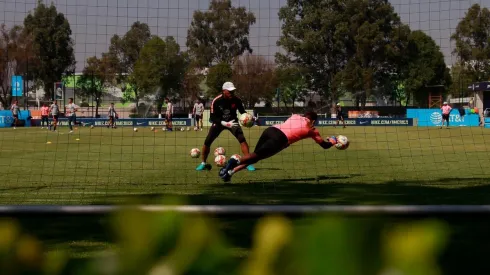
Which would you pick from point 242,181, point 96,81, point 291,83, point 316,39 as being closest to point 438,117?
point 291,83

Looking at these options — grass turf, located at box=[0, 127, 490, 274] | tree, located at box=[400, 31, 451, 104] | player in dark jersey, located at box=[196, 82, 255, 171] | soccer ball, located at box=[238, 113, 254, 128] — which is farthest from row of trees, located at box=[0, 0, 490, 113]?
grass turf, located at box=[0, 127, 490, 274]

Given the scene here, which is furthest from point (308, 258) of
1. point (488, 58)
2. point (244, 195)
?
point (488, 58)

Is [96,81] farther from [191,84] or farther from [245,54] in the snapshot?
[245,54]

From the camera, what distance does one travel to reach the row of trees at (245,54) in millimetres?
A: 16672

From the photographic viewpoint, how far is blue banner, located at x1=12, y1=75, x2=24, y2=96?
48875 millimetres

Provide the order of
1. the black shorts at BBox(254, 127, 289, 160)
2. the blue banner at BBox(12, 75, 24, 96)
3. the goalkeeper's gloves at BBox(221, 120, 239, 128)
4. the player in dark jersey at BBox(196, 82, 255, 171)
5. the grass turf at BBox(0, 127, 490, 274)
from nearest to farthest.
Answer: the grass turf at BBox(0, 127, 490, 274)
the black shorts at BBox(254, 127, 289, 160)
the goalkeeper's gloves at BBox(221, 120, 239, 128)
the player in dark jersey at BBox(196, 82, 255, 171)
the blue banner at BBox(12, 75, 24, 96)

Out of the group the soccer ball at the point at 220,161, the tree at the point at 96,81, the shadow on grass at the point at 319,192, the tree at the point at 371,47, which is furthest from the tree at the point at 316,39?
the tree at the point at 96,81

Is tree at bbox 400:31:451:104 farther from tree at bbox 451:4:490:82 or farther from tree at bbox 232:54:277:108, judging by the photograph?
tree at bbox 232:54:277:108

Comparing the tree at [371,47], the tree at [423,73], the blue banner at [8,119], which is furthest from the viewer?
the tree at [423,73]

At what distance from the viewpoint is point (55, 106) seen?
126 feet

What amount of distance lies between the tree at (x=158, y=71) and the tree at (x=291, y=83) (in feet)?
13.2

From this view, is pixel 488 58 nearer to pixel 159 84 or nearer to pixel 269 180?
pixel 159 84

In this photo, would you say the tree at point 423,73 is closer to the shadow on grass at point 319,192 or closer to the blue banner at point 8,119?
the blue banner at point 8,119

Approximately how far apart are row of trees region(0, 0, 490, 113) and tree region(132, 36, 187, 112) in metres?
0.06
